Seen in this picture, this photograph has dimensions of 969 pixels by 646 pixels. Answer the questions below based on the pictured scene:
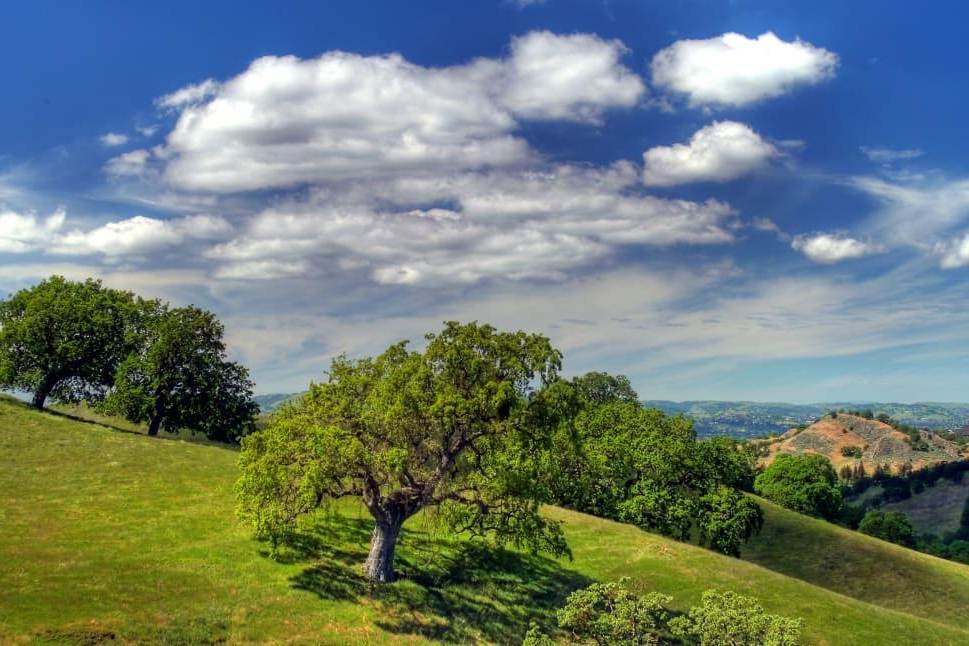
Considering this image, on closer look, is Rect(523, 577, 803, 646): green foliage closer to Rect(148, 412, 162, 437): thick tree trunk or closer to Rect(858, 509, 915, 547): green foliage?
Rect(148, 412, 162, 437): thick tree trunk

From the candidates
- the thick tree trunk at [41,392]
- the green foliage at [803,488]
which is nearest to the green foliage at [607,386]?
the green foliage at [803,488]

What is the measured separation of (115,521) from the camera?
1794 inches

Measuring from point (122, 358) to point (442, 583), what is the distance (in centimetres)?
6465

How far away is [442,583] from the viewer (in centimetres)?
4662

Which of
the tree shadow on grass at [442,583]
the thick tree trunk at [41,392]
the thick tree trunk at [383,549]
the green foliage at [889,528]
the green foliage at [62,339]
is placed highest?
the green foliage at [62,339]

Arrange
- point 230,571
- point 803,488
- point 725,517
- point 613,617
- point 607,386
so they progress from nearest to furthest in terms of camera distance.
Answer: point 613,617, point 230,571, point 725,517, point 803,488, point 607,386

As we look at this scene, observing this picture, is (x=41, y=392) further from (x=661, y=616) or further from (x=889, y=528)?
(x=889, y=528)

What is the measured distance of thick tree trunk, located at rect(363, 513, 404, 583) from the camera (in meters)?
43.3

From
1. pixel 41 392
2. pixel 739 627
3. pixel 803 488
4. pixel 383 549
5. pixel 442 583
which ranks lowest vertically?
pixel 442 583

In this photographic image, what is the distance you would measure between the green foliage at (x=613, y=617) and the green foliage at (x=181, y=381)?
Result: 6816 centimetres

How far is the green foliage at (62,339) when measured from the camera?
82312mm

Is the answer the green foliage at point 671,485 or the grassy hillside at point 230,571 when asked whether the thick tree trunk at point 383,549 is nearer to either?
the grassy hillside at point 230,571

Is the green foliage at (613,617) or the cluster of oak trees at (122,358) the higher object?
the cluster of oak trees at (122,358)

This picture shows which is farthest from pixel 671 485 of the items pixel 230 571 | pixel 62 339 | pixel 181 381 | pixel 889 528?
pixel 889 528
